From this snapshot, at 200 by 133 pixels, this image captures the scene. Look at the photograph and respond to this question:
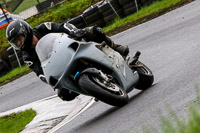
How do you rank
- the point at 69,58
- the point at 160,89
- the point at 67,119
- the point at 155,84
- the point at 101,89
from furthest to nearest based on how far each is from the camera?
the point at 67,119 → the point at 155,84 → the point at 160,89 → the point at 69,58 → the point at 101,89

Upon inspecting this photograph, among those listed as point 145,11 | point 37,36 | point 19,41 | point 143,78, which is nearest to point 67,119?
point 143,78

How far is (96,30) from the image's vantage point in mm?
8086

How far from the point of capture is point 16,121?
447 inches

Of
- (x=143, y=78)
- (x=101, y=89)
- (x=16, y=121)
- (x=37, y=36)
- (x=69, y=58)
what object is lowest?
(x=16, y=121)

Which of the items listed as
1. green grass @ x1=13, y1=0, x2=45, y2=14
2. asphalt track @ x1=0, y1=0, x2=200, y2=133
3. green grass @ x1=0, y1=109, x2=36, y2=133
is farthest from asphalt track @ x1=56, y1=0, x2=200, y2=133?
green grass @ x1=13, y1=0, x2=45, y2=14

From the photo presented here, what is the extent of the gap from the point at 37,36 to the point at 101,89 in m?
1.64

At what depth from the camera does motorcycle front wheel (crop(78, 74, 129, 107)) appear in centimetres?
717

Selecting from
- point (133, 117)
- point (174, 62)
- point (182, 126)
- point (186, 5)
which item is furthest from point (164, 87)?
point (186, 5)

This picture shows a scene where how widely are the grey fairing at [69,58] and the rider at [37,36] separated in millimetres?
239

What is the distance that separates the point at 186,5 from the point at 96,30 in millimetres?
10723

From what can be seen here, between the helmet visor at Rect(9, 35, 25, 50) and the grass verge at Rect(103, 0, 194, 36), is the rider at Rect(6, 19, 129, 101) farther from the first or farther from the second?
the grass verge at Rect(103, 0, 194, 36)

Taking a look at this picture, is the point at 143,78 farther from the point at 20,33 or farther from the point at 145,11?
the point at 145,11

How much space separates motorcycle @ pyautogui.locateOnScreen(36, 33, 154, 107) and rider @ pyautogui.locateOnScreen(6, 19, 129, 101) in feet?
0.75

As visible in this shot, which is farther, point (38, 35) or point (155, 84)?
point (155, 84)
